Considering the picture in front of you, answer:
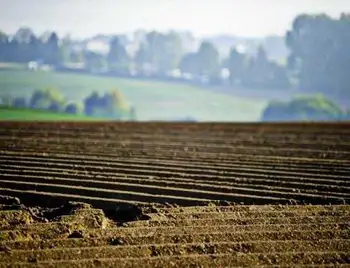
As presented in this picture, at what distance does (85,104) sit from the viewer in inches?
771

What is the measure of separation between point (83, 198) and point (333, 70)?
16.7 m

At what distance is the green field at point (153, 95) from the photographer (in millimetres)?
19719

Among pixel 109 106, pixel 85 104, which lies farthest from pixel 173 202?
pixel 85 104

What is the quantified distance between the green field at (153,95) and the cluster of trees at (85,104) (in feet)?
1.27

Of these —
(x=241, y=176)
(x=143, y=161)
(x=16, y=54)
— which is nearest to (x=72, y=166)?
(x=143, y=161)

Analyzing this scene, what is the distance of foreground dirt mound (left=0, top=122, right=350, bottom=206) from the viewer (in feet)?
19.3

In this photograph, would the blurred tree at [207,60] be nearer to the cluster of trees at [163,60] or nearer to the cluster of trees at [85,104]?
the cluster of trees at [163,60]

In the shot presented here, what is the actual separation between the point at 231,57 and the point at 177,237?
1929 centimetres

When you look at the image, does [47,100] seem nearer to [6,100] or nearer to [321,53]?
[6,100]

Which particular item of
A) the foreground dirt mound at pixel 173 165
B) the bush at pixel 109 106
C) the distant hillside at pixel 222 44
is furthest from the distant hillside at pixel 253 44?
the foreground dirt mound at pixel 173 165

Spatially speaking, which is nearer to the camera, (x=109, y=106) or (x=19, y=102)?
(x=19, y=102)

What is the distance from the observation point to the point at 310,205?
18.5 ft

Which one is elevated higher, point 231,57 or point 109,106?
point 231,57

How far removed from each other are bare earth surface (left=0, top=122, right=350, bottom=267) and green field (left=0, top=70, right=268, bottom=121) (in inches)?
394
